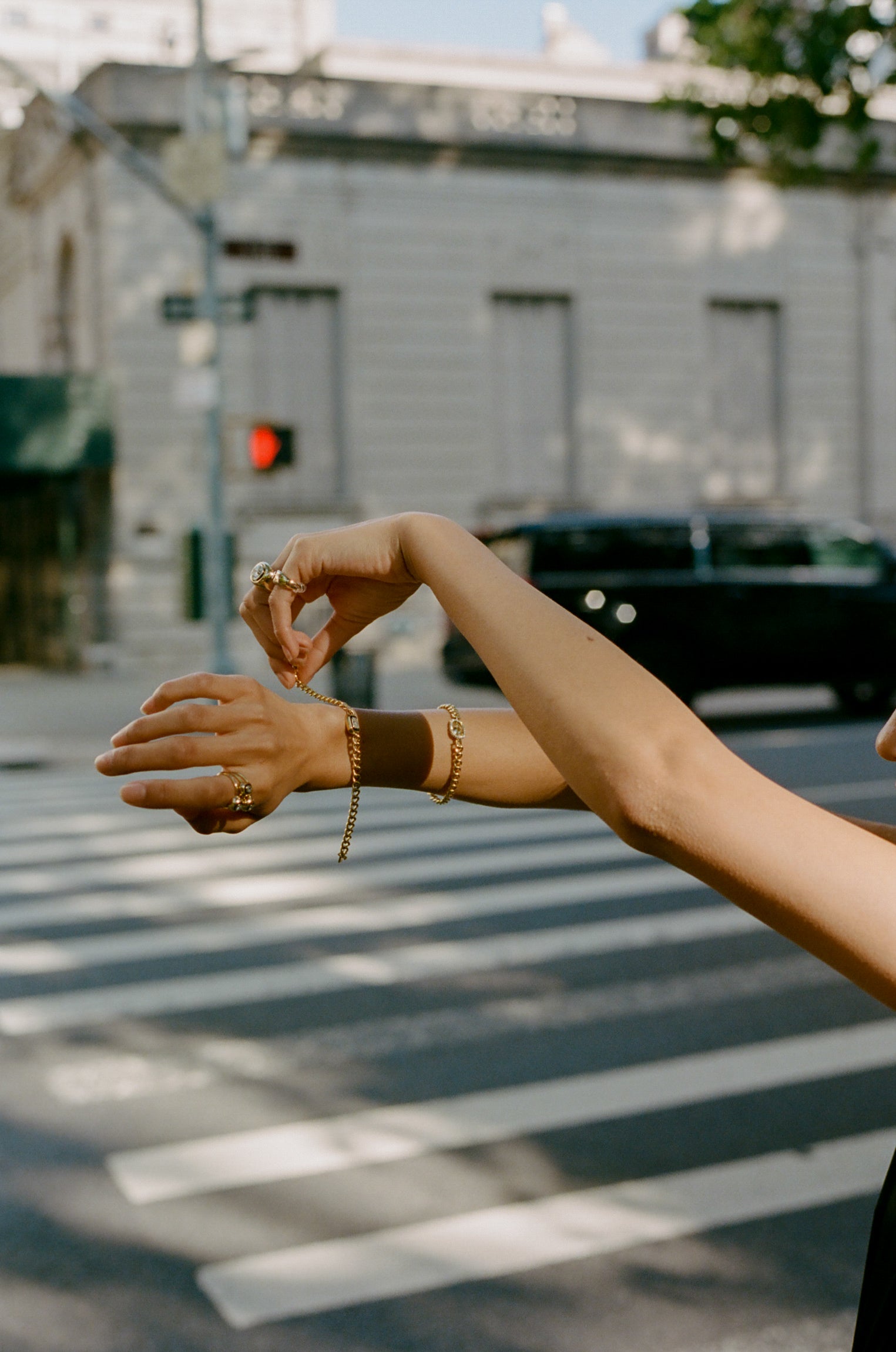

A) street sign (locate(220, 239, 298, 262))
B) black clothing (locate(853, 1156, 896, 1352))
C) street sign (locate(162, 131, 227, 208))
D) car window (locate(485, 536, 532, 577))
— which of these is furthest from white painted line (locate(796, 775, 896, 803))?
black clothing (locate(853, 1156, 896, 1352))

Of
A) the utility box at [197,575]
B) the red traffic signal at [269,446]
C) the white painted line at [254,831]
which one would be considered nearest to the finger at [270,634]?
the white painted line at [254,831]

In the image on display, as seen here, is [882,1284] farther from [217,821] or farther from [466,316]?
[466,316]

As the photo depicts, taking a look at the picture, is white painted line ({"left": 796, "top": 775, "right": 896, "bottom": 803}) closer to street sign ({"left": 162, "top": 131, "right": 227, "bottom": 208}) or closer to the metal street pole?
the metal street pole

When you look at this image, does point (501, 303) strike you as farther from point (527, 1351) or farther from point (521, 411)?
point (527, 1351)

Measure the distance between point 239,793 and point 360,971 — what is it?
481 centimetres

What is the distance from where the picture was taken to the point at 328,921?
7195 millimetres

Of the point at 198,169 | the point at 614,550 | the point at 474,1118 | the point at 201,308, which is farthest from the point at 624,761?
the point at 198,169

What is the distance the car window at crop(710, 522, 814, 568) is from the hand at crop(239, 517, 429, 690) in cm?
1356

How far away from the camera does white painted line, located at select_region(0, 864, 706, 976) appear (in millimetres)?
6578

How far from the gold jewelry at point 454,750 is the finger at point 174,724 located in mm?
352

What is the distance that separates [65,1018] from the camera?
224 inches

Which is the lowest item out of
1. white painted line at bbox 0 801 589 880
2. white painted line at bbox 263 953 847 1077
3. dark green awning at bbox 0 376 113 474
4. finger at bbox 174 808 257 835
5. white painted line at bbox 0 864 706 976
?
white painted line at bbox 0 801 589 880

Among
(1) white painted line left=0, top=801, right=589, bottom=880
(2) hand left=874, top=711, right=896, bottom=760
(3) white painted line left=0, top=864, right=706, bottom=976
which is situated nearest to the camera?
(2) hand left=874, top=711, right=896, bottom=760

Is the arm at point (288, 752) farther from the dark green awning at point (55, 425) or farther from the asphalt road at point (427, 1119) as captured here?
the dark green awning at point (55, 425)
